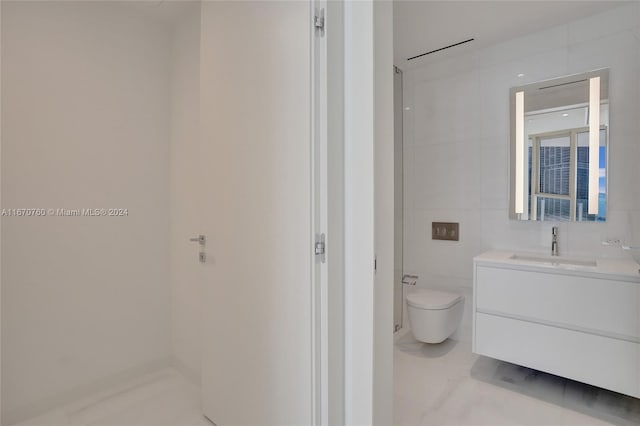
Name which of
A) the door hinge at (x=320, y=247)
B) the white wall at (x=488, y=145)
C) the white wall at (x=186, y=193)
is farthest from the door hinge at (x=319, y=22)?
the white wall at (x=488, y=145)

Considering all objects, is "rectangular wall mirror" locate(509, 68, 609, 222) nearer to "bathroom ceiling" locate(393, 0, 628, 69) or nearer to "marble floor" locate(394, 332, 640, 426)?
"bathroom ceiling" locate(393, 0, 628, 69)

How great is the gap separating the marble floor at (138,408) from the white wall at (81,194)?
0.10 m

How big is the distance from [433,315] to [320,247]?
1.55 m

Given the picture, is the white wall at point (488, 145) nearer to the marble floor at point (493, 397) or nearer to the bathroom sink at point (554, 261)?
the bathroom sink at point (554, 261)

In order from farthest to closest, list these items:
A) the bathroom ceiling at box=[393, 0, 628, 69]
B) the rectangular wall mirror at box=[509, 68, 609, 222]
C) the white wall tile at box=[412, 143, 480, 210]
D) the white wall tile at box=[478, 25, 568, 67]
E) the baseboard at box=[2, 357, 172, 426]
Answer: the white wall tile at box=[412, 143, 480, 210]
the white wall tile at box=[478, 25, 568, 67]
the rectangular wall mirror at box=[509, 68, 609, 222]
the bathroom ceiling at box=[393, 0, 628, 69]
the baseboard at box=[2, 357, 172, 426]

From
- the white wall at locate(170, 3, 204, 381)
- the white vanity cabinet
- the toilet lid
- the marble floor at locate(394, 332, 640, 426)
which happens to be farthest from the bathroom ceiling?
the marble floor at locate(394, 332, 640, 426)

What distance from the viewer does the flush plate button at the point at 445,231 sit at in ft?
8.83

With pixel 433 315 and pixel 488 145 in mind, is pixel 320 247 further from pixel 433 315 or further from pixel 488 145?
pixel 488 145

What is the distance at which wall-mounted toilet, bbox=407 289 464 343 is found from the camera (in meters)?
2.39

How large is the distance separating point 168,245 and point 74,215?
1.95 ft

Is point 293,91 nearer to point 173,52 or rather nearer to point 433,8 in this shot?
point 433,8

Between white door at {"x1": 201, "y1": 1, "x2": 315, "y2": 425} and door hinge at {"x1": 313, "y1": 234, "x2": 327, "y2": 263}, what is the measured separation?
34 millimetres

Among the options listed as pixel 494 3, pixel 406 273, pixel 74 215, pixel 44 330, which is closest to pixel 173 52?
pixel 74 215

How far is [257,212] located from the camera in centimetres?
146
